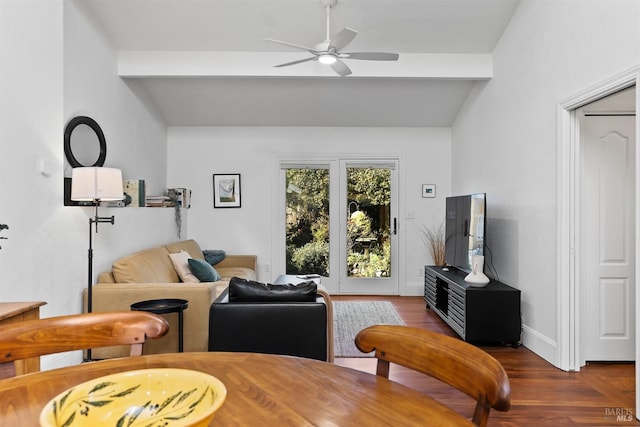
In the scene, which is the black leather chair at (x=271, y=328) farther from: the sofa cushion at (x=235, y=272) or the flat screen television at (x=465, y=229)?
the sofa cushion at (x=235, y=272)

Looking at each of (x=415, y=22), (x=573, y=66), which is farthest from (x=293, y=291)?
(x=415, y=22)

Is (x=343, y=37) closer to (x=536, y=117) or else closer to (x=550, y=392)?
(x=536, y=117)

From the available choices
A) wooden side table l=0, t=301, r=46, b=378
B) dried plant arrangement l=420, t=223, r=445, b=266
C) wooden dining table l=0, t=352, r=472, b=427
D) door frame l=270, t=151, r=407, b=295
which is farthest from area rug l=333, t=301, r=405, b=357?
wooden dining table l=0, t=352, r=472, b=427

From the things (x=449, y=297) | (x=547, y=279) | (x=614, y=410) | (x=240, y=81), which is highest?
(x=240, y=81)

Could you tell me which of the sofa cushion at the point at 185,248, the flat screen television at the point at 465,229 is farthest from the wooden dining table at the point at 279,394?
the sofa cushion at the point at 185,248

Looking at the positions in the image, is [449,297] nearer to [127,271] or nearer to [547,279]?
[547,279]

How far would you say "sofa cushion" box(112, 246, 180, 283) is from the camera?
3693 millimetres

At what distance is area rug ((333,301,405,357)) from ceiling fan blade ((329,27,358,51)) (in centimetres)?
255

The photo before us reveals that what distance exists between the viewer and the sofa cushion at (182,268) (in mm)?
4543

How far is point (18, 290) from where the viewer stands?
2705 millimetres

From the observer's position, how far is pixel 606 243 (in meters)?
3.48

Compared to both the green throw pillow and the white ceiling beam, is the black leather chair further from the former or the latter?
the white ceiling beam

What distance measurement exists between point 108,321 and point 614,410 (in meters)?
2.92

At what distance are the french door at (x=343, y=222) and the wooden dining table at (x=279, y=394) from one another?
17.6 feet
